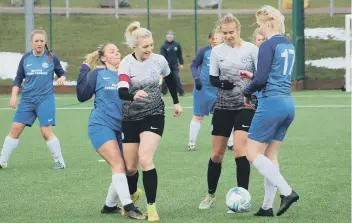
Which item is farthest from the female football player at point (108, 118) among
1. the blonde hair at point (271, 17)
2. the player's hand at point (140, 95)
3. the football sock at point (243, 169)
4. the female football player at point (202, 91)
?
the female football player at point (202, 91)

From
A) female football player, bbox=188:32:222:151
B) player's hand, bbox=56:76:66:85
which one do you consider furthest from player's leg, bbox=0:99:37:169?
female football player, bbox=188:32:222:151

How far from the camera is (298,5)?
1198 inches

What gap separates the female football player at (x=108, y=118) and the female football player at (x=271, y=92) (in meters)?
1.28

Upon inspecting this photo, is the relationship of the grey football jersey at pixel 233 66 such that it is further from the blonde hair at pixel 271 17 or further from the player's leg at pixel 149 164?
the player's leg at pixel 149 164

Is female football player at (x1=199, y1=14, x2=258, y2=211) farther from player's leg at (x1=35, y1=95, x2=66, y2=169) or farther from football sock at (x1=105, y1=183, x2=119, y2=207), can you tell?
player's leg at (x1=35, y1=95, x2=66, y2=169)

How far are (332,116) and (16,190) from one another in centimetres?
1105

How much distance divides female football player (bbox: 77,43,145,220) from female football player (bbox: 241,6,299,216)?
1.28 meters

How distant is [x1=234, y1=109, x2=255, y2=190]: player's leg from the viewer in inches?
375

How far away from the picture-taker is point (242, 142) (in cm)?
956

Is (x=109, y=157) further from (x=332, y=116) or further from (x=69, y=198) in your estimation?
(x=332, y=116)

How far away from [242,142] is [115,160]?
1330 millimetres

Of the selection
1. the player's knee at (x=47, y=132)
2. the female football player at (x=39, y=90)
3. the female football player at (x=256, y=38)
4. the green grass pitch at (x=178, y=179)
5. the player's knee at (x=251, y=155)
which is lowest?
the green grass pitch at (x=178, y=179)

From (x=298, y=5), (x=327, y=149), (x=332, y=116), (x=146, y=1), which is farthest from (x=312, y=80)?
(x=327, y=149)

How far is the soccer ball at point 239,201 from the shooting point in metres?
9.26
